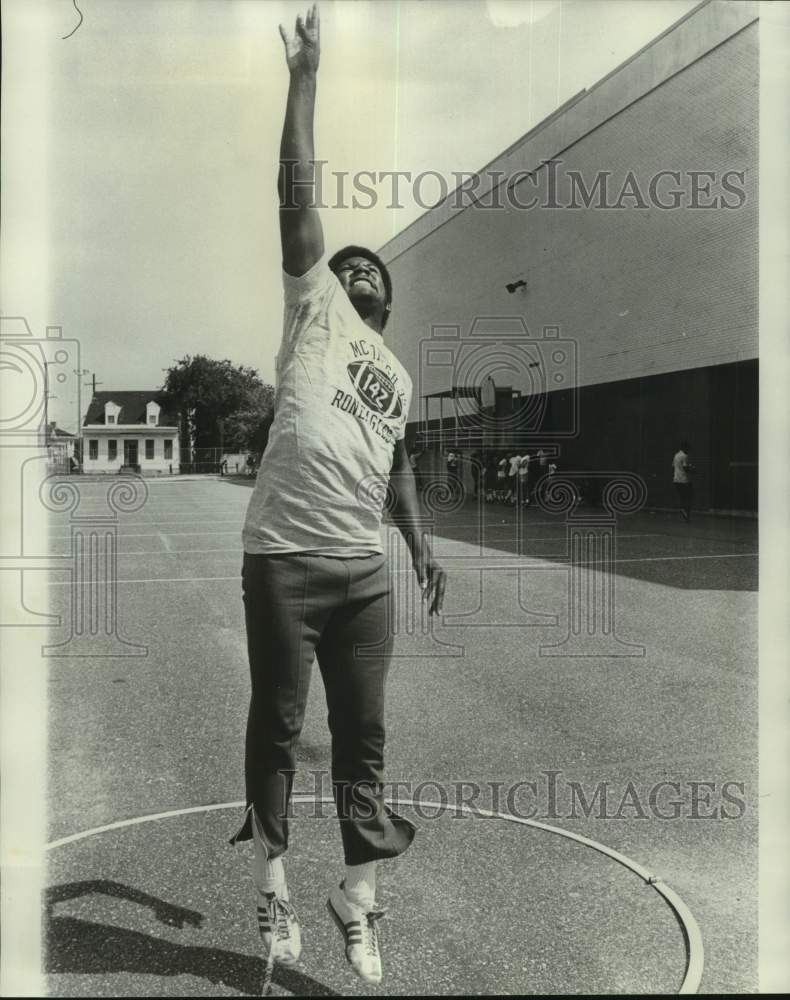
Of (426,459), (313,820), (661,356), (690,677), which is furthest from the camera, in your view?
(661,356)

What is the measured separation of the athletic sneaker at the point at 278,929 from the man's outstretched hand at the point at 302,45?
224cm

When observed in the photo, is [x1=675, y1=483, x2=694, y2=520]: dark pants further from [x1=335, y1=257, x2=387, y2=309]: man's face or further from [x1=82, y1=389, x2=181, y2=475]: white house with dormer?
[x1=335, y1=257, x2=387, y2=309]: man's face

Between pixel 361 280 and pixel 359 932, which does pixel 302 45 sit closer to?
pixel 361 280

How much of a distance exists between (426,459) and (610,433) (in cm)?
696

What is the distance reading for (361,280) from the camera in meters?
2.80

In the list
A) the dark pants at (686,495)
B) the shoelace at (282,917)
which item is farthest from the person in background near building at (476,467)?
the shoelace at (282,917)

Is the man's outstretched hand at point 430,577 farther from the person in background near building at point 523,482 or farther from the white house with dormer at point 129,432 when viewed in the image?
the person in background near building at point 523,482

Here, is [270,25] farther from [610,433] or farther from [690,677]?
[610,433]

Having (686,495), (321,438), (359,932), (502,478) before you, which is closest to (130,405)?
(321,438)

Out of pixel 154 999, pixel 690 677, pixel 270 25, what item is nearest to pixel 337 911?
pixel 154 999

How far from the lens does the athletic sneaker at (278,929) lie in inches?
104

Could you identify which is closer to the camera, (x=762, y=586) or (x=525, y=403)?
(x=762, y=586)

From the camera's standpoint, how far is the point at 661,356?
2114 cm

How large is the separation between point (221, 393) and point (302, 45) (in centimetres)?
94
